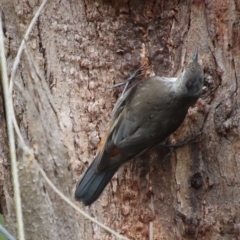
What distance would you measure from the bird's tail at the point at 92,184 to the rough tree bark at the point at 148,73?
5cm

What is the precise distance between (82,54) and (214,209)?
102 cm

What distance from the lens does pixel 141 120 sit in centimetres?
309

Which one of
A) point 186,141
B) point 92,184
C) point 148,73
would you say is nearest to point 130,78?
point 148,73

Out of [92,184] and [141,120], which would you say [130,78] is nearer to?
[141,120]

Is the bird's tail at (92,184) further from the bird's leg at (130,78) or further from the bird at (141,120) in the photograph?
the bird's leg at (130,78)

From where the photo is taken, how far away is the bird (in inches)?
113

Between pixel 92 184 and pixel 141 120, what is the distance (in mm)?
473

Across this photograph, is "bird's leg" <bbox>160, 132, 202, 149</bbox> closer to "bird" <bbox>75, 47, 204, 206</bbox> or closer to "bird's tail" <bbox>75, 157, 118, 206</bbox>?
"bird" <bbox>75, 47, 204, 206</bbox>

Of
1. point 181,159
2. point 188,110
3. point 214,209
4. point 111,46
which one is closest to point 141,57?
point 111,46

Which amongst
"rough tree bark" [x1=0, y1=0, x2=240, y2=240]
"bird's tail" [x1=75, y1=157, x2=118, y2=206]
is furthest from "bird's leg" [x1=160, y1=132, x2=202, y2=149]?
"bird's tail" [x1=75, y1=157, x2=118, y2=206]

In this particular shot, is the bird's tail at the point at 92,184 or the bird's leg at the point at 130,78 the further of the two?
the bird's leg at the point at 130,78

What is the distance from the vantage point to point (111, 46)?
2959 mm

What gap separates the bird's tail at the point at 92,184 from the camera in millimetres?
2824

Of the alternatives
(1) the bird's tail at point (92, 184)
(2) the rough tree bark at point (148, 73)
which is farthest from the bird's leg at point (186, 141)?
(1) the bird's tail at point (92, 184)
